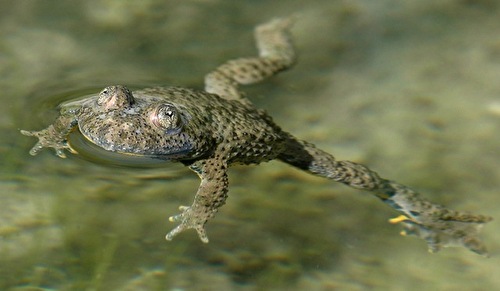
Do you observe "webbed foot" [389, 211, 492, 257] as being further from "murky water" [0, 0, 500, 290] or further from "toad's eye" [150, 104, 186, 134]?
"toad's eye" [150, 104, 186, 134]

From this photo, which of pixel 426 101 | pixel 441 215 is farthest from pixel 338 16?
pixel 441 215

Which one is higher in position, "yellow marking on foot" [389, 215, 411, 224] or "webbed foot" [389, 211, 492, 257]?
"yellow marking on foot" [389, 215, 411, 224]

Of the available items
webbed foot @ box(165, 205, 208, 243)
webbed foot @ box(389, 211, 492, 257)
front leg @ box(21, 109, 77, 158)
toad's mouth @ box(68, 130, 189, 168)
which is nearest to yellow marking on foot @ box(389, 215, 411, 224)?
Answer: webbed foot @ box(389, 211, 492, 257)

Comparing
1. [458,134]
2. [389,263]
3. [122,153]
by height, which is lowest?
[389,263]

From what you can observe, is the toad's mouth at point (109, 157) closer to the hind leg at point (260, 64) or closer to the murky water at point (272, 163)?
the murky water at point (272, 163)

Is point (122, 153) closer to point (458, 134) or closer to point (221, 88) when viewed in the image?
point (221, 88)

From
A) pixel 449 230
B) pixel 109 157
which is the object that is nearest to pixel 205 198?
A: pixel 109 157
